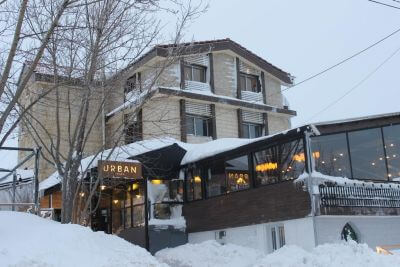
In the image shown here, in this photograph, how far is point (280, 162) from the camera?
62.0ft

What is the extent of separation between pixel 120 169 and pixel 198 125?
1115 cm

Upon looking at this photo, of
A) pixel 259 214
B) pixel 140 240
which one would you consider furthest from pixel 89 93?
pixel 140 240

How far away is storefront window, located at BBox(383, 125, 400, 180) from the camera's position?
64.6 feet

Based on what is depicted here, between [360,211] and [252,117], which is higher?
[252,117]

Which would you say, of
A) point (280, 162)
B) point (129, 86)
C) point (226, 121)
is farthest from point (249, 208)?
point (226, 121)

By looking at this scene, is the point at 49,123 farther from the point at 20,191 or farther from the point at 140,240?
the point at 20,191

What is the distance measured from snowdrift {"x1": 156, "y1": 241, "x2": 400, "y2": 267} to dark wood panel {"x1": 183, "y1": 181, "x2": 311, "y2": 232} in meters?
1.16

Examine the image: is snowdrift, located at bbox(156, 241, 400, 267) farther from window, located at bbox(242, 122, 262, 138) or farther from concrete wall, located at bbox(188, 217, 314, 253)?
window, located at bbox(242, 122, 262, 138)

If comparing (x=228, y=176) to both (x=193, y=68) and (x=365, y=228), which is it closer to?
(x=365, y=228)

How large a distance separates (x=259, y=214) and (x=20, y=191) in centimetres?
842

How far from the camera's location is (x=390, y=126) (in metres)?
20.2

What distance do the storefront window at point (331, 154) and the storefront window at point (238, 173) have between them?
3.33 meters

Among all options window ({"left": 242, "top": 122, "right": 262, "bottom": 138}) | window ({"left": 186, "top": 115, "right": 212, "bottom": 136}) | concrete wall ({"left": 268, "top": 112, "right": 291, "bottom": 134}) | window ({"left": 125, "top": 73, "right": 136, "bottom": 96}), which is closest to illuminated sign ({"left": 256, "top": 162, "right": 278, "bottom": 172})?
window ({"left": 125, "top": 73, "right": 136, "bottom": 96})

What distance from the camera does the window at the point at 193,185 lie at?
23.6 m
